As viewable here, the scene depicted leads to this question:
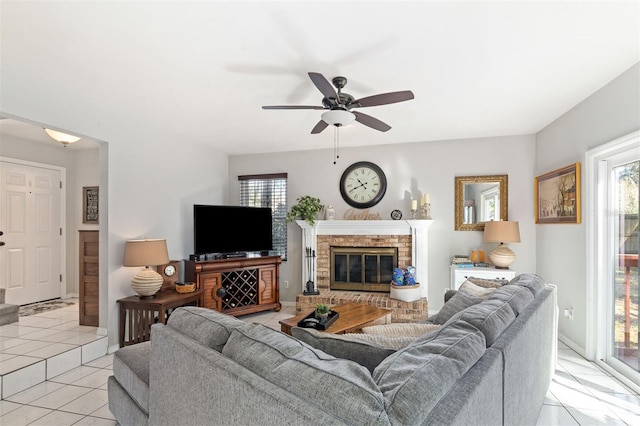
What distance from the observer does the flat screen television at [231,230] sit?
4.49 m

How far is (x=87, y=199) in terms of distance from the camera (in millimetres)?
5461

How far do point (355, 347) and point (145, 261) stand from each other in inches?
113

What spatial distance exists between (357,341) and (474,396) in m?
0.48

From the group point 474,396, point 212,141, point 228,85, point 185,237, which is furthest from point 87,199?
point 474,396

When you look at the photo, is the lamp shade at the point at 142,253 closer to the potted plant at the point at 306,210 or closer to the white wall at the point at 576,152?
the potted plant at the point at 306,210

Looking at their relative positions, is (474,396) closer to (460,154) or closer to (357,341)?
(357,341)

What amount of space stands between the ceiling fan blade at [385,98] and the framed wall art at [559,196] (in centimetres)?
214

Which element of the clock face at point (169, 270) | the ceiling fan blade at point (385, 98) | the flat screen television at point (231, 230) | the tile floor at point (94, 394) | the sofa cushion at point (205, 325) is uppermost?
the ceiling fan blade at point (385, 98)

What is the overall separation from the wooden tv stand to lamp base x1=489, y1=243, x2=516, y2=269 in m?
2.93

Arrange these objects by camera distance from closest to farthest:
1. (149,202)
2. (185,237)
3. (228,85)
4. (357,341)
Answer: (357,341) → (228,85) → (149,202) → (185,237)

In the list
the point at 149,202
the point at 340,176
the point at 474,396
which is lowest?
the point at 474,396

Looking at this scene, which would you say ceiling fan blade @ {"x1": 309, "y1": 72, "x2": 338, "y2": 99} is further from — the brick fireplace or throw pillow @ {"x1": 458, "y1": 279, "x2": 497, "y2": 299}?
the brick fireplace

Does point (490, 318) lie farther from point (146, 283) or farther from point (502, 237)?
point (146, 283)

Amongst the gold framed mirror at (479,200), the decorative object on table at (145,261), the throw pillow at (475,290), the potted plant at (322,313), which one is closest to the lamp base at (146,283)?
the decorative object on table at (145,261)
